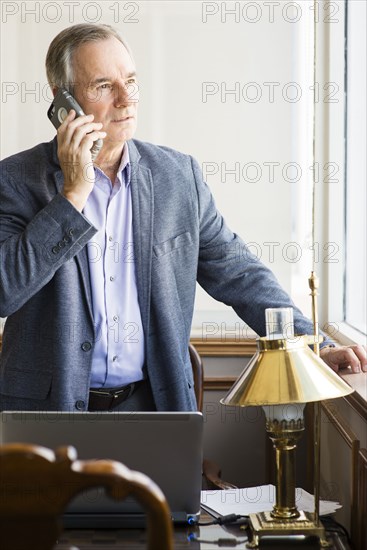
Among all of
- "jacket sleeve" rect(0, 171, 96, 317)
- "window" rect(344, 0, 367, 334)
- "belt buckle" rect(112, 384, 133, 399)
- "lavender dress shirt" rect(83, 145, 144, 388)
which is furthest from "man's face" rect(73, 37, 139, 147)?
"window" rect(344, 0, 367, 334)

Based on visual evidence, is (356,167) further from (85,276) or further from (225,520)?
(225,520)

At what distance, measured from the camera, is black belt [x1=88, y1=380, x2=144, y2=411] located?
234cm

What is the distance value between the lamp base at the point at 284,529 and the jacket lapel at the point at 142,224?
28.5 inches

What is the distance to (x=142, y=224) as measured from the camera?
8.04ft

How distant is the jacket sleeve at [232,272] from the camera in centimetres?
253

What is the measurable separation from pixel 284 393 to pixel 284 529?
0.89 feet

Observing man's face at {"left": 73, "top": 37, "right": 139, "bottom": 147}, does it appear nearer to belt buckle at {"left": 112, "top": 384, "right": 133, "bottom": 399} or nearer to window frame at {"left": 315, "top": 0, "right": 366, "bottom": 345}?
belt buckle at {"left": 112, "top": 384, "right": 133, "bottom": 399}

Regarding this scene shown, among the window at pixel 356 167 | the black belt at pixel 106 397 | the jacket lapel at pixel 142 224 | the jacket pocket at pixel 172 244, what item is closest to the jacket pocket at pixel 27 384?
the black belt at pixel 106 397

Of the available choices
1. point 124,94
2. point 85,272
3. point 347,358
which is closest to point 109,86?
point 124,94

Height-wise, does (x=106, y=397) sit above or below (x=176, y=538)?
above

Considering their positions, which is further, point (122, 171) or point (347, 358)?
point (122, 171)

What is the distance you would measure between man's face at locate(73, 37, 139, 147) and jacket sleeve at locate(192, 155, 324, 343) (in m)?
0.31

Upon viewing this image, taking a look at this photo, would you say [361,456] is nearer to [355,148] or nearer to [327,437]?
[327,437]

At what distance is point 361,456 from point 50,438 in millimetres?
688
